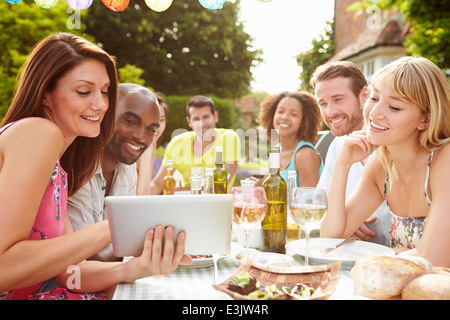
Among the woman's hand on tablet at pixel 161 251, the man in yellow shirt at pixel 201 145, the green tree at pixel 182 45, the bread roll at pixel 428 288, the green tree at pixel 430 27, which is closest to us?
the bread roll at pixel 428 288

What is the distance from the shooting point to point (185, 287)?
1.12m

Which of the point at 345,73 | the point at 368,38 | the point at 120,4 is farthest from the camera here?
the point at 368,38

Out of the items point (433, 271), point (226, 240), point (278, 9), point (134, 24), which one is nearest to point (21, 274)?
point (226, 240)

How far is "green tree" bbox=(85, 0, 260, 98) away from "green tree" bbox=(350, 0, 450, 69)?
6364 mm

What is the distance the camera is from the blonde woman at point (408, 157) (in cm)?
140

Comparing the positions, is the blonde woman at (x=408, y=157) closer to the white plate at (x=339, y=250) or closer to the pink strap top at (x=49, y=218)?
the white plate at (x=339, y=250)

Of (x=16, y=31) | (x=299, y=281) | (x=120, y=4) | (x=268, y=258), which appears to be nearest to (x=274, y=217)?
(x=268, y=258)

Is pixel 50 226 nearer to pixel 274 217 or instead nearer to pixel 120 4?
pixel 274 217

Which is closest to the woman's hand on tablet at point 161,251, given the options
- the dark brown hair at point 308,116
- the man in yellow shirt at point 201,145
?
the dark brown hair at point 308,116

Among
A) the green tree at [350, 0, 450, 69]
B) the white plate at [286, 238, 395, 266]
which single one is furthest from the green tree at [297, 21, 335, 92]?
the white plate at [286, 238, 395, 266]

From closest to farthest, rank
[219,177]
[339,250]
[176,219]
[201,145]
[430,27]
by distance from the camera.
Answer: [176,219], [339,250], [219,177], [201,145], [430,27]

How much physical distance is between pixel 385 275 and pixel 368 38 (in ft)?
57.4

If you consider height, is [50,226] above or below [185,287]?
above

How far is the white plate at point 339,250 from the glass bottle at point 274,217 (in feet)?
0.15
